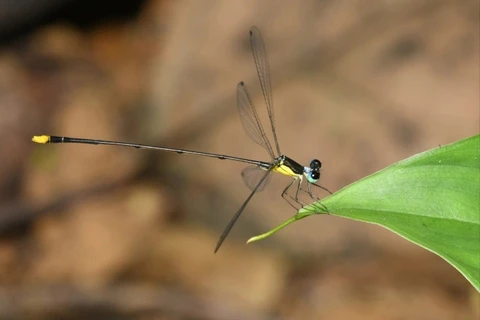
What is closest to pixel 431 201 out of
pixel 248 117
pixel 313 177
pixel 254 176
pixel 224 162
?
pixel 313 177

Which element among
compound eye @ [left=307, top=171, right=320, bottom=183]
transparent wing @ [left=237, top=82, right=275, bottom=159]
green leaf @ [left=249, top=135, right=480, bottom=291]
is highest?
transparent wing @ [left=237, top=82, right=275, bottom=159]

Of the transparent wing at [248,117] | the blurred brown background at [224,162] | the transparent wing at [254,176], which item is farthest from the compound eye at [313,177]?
the blurred brown background at [224,162]

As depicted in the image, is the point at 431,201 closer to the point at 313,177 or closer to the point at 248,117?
the point at 313,177

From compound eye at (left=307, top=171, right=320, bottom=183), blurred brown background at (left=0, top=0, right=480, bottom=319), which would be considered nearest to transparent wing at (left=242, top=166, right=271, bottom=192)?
compound eye at (left=307, top=171, right=320, bottom=183)

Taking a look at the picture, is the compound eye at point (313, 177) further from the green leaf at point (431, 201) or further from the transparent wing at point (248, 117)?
the green leaf at point (431, 201)

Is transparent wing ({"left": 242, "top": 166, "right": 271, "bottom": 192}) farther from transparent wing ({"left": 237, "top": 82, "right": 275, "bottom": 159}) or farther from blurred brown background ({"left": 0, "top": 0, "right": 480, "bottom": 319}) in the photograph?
blurred brown background ({"left": 0, "top": 0, "right": 480, "bottom": 319})

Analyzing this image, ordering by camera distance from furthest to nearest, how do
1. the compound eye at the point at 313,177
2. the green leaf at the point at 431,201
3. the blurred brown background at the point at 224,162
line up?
1. the blurred brown background at the point at 224,162
2. the compound eye at the point at 313,177
3. the green leaf at the point at 431,201
